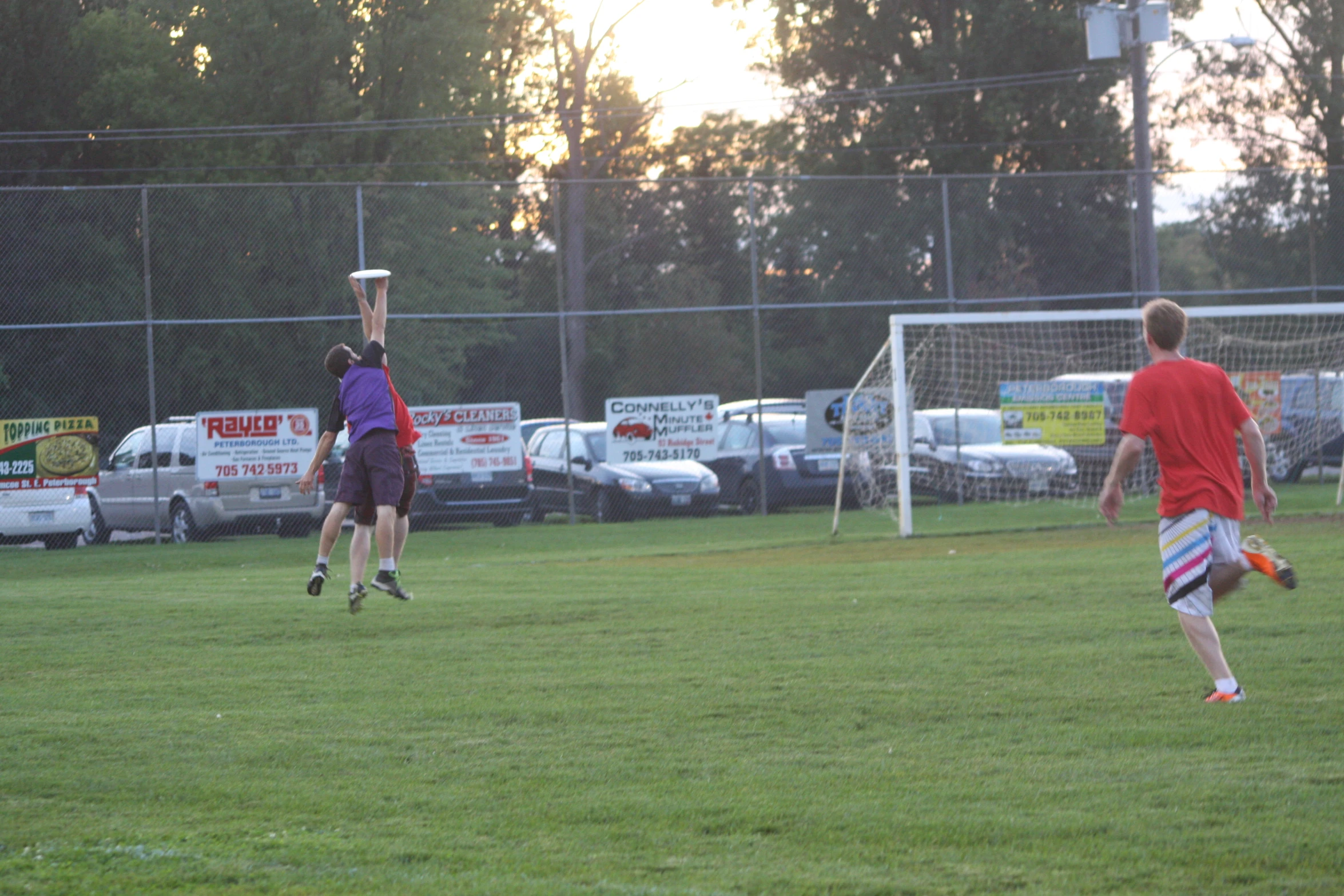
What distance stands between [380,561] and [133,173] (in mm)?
20873

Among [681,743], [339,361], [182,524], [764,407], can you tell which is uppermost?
[339,361]

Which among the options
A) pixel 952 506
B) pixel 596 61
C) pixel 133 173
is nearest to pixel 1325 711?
pixel 952 506

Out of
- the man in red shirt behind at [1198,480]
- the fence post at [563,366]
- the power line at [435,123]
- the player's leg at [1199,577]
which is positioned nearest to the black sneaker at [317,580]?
the man in red shirt behind at [1198,480]

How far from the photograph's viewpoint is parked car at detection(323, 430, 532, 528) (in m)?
20.0

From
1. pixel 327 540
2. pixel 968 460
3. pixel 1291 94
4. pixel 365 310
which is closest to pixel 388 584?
pixel 327 540

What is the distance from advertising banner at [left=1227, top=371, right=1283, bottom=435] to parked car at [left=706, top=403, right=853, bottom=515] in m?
6.01

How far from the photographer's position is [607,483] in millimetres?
20750

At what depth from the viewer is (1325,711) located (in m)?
6.11

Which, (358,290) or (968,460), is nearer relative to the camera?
(358,290)

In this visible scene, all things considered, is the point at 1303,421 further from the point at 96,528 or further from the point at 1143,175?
the point at 96,528

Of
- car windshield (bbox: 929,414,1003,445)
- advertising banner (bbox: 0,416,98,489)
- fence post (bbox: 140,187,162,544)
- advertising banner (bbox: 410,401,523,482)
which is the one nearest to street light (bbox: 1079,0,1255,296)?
car windshield (bbox: 929,414,1003,445)

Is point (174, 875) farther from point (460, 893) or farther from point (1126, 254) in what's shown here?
point (1126, 254)

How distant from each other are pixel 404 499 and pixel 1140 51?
54.5ft

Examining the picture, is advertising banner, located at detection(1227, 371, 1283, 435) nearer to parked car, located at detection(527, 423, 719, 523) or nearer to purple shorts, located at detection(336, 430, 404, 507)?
parked car, located at detection(527, 423, 719, 523)
